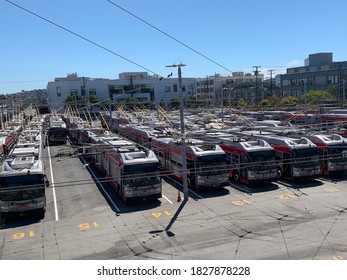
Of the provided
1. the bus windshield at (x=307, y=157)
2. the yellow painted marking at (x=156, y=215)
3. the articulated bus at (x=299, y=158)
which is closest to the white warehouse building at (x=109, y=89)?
the articulated bus at (x=299, y=158)

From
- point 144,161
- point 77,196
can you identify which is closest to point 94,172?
point 77,196

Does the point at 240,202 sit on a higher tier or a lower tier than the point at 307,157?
lower

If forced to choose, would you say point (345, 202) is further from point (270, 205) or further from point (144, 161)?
point (144, 161)

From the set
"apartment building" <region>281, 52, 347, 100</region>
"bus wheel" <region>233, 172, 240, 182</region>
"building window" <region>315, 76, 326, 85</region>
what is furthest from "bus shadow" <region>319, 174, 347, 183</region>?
"building window" <region>315, 76, 326, 85</region>

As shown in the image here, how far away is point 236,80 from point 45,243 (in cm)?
11896

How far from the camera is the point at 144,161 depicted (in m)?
20.9

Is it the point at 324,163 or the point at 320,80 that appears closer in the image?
the point at 324,163

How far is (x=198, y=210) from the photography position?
20.0 m

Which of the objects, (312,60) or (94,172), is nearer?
(94,172)

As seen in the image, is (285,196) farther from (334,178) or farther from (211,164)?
(334,178)

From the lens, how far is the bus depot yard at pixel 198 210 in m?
14.7

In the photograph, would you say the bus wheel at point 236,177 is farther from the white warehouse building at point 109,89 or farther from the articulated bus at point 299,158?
the white warehouse building at point 109,89

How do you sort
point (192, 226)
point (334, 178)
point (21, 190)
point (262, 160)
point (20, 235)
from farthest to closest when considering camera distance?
point (334, 178) → point (262, 160) → point (21, 190) → point (192, 226) → point (20, 235)

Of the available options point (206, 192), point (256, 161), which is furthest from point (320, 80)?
point (206, 192)
